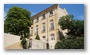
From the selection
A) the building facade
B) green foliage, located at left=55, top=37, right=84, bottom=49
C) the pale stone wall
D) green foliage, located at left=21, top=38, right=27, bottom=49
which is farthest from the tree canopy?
the pale stone wall

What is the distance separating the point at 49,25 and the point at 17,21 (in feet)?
2.43

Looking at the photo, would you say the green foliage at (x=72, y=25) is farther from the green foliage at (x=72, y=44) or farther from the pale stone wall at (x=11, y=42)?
the pale stone wall at (x=11, y=42)

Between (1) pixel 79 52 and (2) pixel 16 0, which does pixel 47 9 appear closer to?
(2) pixel 16 0

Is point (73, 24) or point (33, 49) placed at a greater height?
point (73, 24)

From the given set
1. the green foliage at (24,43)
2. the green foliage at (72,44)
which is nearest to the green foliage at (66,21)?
the green foliage at (72,44)

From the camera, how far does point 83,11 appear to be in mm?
5336

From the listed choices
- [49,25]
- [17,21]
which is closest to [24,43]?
[17,21]

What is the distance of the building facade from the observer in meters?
5.38

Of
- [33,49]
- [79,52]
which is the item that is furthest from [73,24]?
[33,49]

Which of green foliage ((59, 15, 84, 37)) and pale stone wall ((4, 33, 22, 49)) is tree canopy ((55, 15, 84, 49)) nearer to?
green foliage ((59, 15, 84, 37))

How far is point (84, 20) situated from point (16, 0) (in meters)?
1.62

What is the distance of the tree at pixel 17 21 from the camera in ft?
17.6

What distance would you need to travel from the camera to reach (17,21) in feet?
17.7

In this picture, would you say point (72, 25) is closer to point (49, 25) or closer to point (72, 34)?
point (72, 34)
